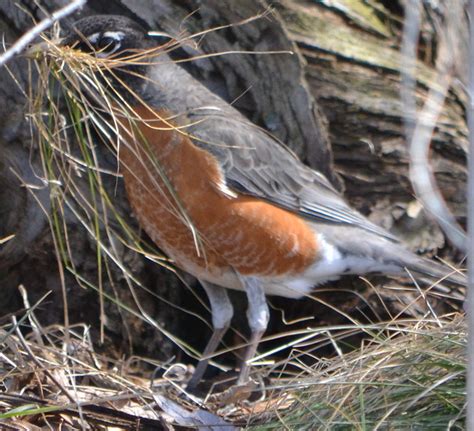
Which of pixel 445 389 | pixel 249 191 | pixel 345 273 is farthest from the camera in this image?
pixel 345 273

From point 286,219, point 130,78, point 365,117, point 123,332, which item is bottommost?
point 123,332

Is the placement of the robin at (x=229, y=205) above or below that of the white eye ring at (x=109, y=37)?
below

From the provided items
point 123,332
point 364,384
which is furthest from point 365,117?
point 364,384

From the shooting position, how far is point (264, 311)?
13.9 ft

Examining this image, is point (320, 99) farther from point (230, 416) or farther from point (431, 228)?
point (230, 416)

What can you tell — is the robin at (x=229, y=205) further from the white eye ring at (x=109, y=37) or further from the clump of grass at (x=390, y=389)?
the clump of grass at (x=390, y=389)

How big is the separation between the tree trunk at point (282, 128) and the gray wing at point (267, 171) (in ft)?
0.50

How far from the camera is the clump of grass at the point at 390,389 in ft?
8.50

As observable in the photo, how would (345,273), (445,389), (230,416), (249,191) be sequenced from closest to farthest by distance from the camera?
(445,389), (230,416), (249,191), (345,273)

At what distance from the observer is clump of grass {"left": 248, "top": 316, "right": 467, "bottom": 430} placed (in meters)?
2.59

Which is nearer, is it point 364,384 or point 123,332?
point 364,384

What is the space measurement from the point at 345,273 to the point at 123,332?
1116 millimetres

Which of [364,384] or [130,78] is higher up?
[130,78]

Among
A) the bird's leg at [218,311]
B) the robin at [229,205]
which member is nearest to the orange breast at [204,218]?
the robin at [229,205]
